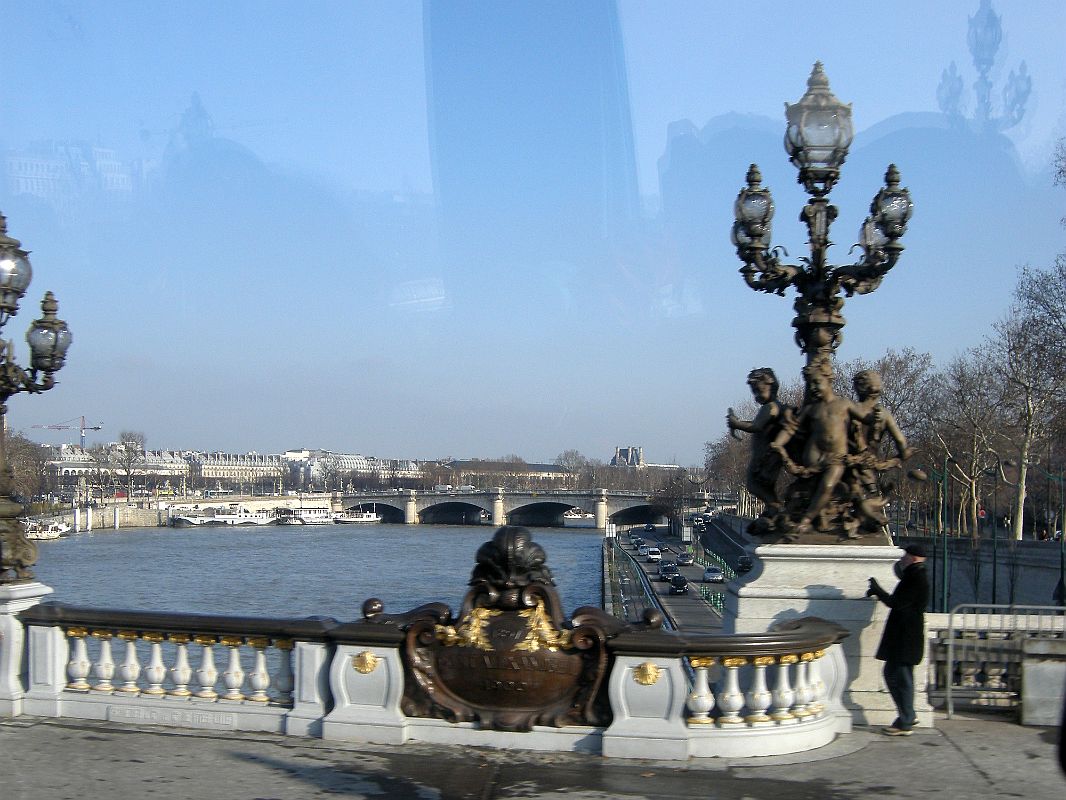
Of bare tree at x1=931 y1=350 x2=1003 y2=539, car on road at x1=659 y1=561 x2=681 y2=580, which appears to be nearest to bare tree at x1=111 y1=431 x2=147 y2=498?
car on road at x1=659 y1=561 x2=681 y2=580

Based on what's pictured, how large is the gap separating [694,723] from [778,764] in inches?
23.7

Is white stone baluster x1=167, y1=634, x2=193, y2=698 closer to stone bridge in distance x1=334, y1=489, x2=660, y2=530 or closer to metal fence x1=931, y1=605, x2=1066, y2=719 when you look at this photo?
metal fence x1=931, y1=605, x2=1066, y2=719

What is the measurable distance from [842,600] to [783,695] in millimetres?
1319

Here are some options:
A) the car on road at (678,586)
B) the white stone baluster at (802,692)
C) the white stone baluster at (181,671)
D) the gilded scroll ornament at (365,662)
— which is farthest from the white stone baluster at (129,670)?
the car on road at (678,586)

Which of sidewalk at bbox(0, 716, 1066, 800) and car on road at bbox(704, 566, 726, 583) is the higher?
sidewalk at bbox(0, 716, 1066, 800)

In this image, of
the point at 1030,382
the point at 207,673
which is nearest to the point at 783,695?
the point at 207,673

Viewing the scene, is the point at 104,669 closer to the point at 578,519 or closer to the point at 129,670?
the point at 129,670

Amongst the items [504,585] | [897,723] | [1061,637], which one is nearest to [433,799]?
[504,585]

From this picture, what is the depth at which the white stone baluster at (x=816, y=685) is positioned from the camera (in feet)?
25.2

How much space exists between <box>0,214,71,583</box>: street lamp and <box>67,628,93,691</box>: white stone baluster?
0.86m

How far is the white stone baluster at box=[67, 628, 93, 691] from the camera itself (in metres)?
8.75

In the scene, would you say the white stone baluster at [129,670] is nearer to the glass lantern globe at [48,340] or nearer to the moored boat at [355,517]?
the glass lantern globe at [48,340]

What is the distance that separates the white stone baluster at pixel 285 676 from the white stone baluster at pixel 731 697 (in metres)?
3.19

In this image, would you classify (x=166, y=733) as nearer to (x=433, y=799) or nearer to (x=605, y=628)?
(x=433, y=799)
